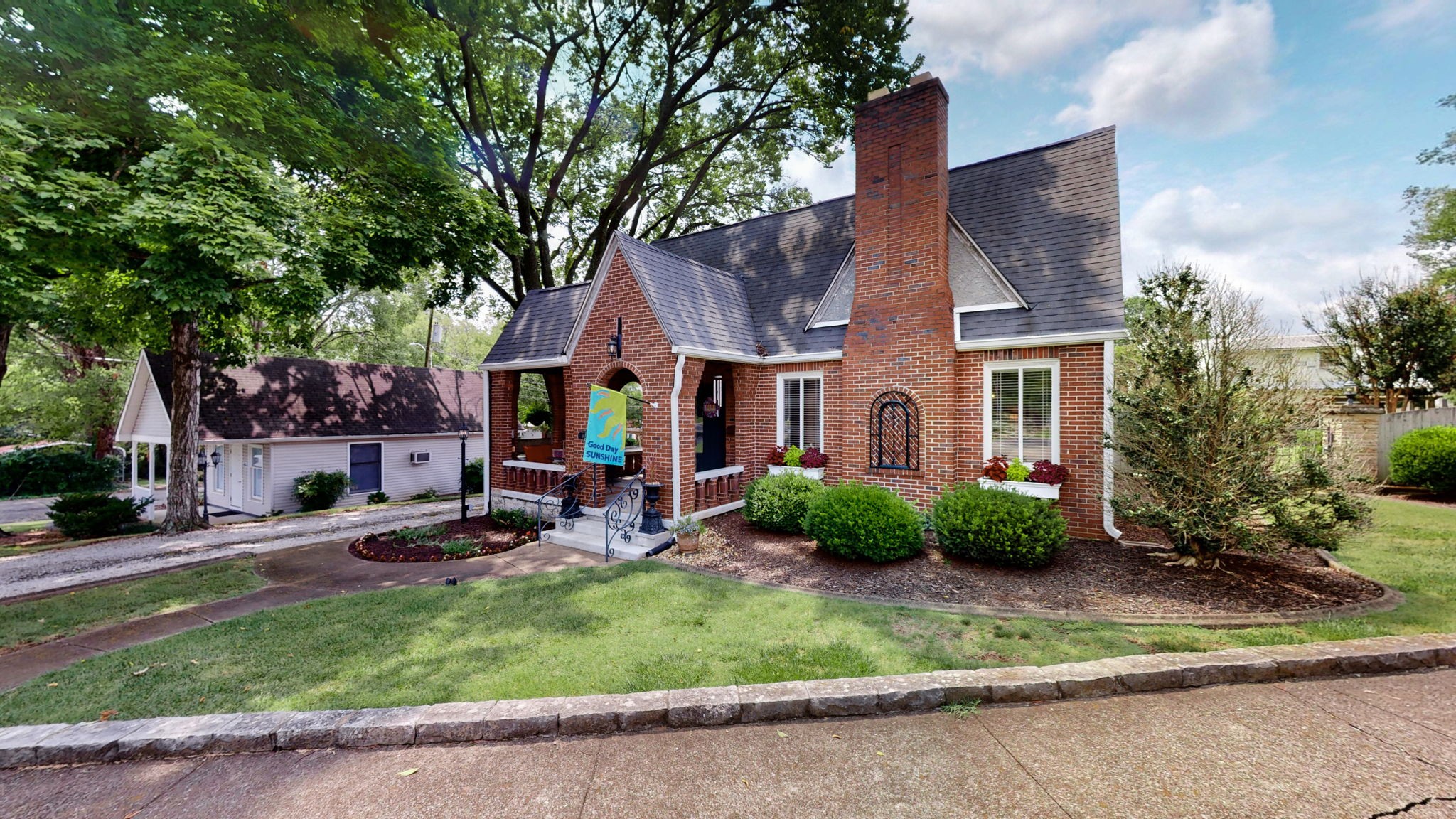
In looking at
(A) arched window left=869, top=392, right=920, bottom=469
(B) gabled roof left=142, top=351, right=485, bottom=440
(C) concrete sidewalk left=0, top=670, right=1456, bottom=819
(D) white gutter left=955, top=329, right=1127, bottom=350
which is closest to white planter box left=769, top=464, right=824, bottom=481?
(A) arched window left=869, top=392, right=920, bottom=469

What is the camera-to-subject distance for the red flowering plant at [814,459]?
1051cm

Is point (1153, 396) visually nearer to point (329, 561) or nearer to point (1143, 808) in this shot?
point (1143, 808)

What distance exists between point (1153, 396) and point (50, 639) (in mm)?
13561

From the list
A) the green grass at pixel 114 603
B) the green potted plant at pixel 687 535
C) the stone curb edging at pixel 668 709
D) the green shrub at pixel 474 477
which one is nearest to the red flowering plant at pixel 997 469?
the stone curb edging at pixel 668 709

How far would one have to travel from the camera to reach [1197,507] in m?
6.47

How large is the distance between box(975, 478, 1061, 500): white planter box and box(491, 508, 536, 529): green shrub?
351 inches

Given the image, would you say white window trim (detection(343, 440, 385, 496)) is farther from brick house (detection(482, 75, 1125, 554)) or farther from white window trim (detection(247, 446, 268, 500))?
brick house (detection(482, 75, 1125, 554))

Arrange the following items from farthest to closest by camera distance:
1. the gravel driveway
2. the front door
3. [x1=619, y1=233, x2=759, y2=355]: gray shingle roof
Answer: the front door, [x1=619, y1=233, x2=759, y2=355]: gray shingle roof, the gravel driveway

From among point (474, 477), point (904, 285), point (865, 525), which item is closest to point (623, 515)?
point (865, 525)

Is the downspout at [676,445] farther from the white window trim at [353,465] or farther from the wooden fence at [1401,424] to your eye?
the wooden fence at [1401,424]

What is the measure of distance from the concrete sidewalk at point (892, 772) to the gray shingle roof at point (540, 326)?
9006 mm

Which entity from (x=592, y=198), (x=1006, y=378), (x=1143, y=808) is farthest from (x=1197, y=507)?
(x=592, y=198)

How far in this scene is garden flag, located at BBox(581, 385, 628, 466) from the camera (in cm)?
937

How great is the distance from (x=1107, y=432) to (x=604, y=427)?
332 inches
